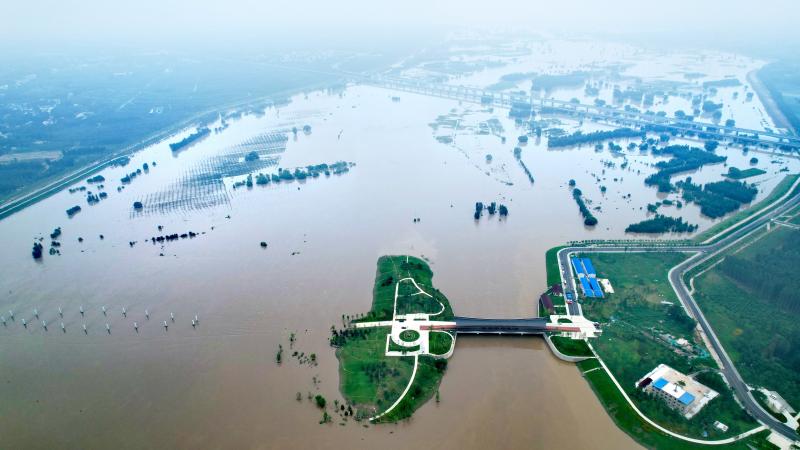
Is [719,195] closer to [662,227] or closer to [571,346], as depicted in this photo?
[662,227]

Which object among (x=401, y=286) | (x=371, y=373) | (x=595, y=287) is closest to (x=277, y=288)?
(x=401, y=286)

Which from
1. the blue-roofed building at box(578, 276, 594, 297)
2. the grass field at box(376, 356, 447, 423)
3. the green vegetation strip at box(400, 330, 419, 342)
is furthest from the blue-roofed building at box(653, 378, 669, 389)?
the green vegetation strip at box(400, 330, 419, 342)

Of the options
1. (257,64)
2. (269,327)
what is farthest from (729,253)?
(257,64)

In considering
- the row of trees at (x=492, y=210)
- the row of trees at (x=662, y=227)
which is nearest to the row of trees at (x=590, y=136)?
the row of trees at (x=492, y=210)

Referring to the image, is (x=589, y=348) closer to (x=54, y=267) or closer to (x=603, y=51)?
(x=54, y=267)

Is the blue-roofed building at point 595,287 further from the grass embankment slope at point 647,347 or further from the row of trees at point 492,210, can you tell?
the row of trees at point 492,210

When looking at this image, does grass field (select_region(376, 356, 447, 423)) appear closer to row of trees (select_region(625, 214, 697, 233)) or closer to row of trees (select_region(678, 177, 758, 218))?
row of trees (select_region(625, 214, 697, 233))
